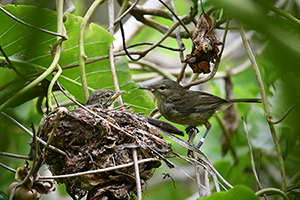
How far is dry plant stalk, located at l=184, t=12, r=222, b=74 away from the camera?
2965 millimetres

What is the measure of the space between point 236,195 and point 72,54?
261cm

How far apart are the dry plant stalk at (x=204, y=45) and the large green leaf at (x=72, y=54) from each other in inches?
42.8

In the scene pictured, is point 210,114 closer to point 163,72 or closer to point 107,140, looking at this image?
point 163,72

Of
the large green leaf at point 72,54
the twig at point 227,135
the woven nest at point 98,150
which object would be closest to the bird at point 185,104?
the large green leaf at point 72,54

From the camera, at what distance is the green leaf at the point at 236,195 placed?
1.93 m

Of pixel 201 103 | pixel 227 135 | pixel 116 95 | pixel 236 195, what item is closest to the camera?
pixel 236 195

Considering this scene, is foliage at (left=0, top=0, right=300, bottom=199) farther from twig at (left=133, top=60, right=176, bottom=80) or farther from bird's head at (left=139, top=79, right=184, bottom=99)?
bird's head at (left=139, top=79, right=184, bottom=99)

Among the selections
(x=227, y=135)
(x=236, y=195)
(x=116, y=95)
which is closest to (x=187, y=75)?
(x=227, y=135)

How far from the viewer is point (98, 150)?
2.52m

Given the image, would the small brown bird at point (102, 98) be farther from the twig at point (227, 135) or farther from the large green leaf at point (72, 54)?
the twig at point (227, 135)

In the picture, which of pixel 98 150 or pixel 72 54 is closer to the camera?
pixel 98 150

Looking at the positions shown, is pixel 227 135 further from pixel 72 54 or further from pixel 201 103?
pixel 72 54

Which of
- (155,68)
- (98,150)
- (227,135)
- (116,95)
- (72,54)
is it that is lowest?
(227,135)

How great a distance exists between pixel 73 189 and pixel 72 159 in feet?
0.95
